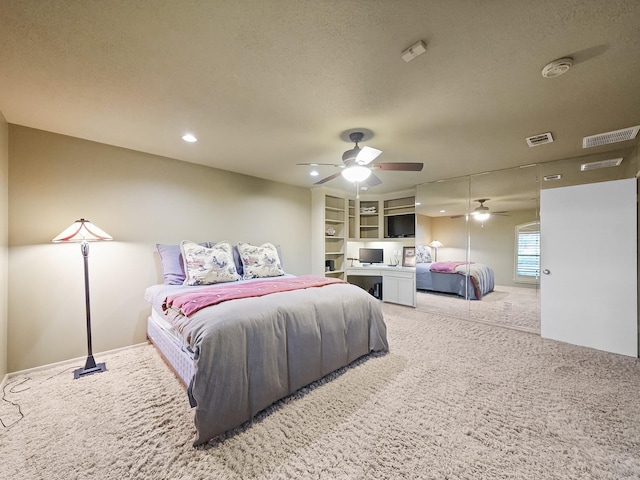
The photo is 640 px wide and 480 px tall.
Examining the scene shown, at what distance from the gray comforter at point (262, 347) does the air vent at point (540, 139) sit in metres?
2.63

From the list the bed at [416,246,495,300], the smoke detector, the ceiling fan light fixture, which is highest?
the smoke detector

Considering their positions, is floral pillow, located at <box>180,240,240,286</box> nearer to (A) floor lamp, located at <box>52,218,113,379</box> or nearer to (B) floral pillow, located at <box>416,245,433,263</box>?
(A) floor lamp, located at <box>52,218,113,379</box>

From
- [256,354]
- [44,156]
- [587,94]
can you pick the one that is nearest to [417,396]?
[256,354]

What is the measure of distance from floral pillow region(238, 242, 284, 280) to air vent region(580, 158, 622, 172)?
169 inches

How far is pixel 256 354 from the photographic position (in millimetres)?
1812

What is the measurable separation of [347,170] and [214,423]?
2.37 metres

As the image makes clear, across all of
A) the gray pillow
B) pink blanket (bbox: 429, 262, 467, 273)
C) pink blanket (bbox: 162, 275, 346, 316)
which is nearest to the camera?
pink blanket (bbox: 162, 275, 346, 316)

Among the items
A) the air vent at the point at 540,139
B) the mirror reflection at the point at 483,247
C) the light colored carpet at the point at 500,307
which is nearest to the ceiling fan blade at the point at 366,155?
the air vent at the point at 540,139

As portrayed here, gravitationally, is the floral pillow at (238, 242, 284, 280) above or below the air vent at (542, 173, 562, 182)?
below

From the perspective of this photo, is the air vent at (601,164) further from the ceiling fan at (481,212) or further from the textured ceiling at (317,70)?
the ceiling fan at (481,212)

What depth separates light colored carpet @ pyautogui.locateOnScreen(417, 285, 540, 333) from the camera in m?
3.61

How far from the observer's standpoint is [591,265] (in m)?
3.08

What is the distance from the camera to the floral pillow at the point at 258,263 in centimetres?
344

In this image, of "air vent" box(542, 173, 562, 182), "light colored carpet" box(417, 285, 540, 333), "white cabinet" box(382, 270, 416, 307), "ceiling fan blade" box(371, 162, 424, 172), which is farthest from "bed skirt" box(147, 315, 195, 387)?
"air vent" box(542, 173, 562, 182)
